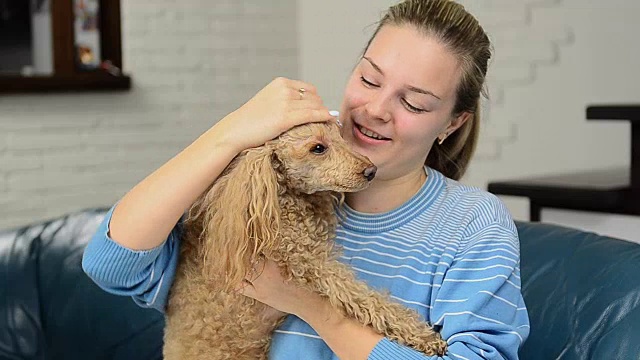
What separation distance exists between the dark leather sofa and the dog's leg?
46 centimetres

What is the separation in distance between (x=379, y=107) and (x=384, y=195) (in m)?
0.17

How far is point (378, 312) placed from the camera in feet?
4.35

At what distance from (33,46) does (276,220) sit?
2.90 meters

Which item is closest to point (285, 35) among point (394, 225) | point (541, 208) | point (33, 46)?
point (33, 46)

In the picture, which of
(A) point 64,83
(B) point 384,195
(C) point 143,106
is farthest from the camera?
(C) point 143,106

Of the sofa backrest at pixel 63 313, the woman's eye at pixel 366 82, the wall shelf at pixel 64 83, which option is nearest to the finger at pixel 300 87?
the woman's eye at pixel 366 82

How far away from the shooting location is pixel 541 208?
2.51 metres

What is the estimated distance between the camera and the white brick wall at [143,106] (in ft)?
12.2

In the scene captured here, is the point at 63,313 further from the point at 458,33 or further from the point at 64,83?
the point at 64,83

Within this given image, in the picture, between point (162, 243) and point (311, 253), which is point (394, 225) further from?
point (162, 243)

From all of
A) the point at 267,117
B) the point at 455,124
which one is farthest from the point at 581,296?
the point at 267,117

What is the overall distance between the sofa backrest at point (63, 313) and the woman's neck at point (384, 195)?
926 mm

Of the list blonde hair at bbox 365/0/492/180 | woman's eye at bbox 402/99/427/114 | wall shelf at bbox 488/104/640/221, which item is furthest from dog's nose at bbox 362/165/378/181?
wall shelf at bbox 488/104/640/221

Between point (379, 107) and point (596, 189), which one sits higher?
point (379, 107)
